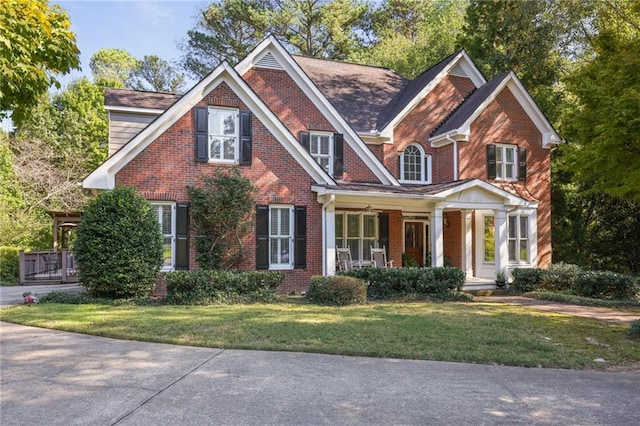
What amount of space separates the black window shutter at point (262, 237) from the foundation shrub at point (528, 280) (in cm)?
818

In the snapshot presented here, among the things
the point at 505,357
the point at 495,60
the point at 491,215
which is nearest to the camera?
the point at 505,357

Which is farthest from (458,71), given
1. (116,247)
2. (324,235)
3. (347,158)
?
(116,247)

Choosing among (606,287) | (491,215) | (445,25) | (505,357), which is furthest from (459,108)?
(505,357)

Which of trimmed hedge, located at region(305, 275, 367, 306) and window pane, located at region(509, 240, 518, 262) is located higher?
window pane, located at region(509, 240, 518, 262)

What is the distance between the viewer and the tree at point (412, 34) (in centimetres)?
2845

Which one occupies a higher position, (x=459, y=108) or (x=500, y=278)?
(x=459, y=108)

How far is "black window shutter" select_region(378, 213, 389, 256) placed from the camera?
16.4 metres

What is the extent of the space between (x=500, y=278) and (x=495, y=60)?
11855mm

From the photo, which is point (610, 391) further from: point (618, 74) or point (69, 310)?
point (69, 310)

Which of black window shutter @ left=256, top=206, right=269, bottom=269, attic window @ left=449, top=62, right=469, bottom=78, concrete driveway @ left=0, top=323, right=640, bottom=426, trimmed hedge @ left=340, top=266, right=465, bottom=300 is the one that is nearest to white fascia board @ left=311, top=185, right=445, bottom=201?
black window shutter @ left=256, top=206, right=269, bottom=269

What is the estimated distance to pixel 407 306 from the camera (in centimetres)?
1134

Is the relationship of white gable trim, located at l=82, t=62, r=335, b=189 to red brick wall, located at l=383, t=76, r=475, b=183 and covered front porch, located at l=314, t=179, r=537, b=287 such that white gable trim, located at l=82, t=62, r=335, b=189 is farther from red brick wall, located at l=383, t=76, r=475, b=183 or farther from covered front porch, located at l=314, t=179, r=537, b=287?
red brick wall, located at l=383, t=76, r=475, b=183

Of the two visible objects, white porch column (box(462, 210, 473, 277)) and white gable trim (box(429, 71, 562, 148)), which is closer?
white gable trim (box(429, 71, 562, 148))

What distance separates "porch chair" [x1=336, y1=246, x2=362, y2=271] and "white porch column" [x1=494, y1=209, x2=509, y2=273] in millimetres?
4711
